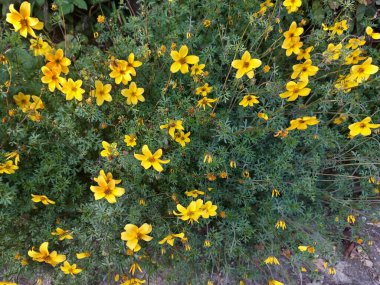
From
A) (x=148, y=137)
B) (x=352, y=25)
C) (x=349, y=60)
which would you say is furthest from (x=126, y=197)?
(x=352, y=25)

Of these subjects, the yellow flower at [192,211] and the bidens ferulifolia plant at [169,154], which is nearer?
the yellow flower at [192,211]

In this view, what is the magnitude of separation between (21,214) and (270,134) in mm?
1750

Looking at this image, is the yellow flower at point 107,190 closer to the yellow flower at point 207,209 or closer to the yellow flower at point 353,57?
the yellow flower at point 207,209

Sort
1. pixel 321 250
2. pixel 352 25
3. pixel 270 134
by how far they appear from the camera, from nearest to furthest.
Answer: pixel 321 250
pixel 270 134
pixel 352 25

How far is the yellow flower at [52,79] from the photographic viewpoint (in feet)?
6.21

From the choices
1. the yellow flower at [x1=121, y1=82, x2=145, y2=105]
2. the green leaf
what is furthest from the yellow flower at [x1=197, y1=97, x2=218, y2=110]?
the green leaf

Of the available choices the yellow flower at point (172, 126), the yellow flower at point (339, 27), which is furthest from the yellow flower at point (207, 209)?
the yellow flower at point (339, 27)

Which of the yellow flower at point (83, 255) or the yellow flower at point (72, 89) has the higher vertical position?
the yellow flower at point (72, 89)

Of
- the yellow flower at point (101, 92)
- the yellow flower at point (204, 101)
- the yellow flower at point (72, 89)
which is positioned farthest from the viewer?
the yellow flower at point (204, 101)

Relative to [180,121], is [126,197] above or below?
below

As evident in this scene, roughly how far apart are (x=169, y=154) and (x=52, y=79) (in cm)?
79

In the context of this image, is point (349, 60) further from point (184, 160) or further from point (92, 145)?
point (92, 145)

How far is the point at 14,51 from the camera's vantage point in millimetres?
2234

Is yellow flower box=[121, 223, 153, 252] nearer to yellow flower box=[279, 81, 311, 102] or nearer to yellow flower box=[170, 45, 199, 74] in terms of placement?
yellow flower box=[170, 45, 199, 74]
